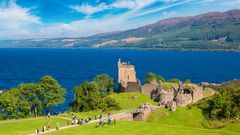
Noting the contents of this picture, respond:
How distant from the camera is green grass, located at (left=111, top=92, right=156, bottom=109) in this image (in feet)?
270

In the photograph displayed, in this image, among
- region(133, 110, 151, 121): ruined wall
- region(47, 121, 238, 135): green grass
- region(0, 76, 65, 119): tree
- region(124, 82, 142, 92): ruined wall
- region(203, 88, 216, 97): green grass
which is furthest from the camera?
region(124, 82, 142, 92): ruined wall

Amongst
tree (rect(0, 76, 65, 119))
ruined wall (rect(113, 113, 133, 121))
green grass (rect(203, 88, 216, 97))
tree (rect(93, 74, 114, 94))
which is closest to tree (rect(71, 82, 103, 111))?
tree (rect(0, 76, 65, 119))

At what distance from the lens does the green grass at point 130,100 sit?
270 ft

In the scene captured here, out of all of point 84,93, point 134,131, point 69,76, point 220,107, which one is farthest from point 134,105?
point 69,76

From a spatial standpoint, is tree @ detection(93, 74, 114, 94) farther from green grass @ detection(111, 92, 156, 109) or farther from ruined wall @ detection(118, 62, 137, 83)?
green grass @ detection(111, 92, 156, 109)

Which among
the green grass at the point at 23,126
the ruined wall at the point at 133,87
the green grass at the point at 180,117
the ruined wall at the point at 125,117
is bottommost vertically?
the green grass at the point at 180,117

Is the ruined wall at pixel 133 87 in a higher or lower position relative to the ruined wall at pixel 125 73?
lower

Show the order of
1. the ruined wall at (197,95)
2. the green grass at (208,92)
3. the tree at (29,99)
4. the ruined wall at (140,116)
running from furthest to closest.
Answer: the green grass at (208,92), the ruined wall at (197,95), the tree at (29,99), the ruined wall at (140,116)

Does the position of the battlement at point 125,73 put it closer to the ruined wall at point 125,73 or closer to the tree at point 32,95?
the ruined wall at point 125,73

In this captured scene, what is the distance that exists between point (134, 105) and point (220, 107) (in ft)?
71.9

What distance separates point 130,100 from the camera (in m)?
85.2

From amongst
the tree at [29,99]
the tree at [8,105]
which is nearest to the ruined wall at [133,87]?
the tree at [29,99]

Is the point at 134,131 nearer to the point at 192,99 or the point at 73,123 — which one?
the point at 73,123

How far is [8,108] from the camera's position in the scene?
7281 cm
